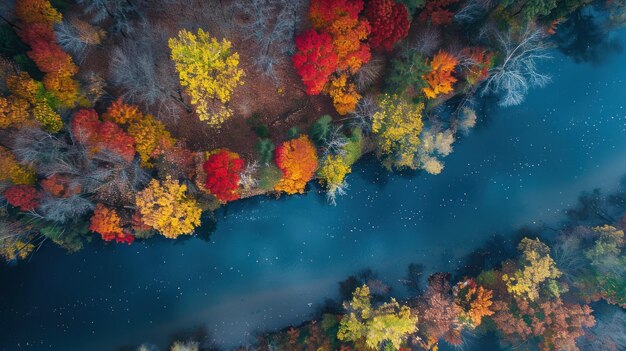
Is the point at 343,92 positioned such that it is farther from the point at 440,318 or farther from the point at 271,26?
the point at 440,318

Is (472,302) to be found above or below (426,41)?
below

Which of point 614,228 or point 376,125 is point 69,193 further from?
point 614,228

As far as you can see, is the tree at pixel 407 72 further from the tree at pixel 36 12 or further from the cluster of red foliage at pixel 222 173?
the tree at pixel 36 12

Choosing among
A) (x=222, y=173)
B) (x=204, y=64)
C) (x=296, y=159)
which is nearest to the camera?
(x=204, y=64)

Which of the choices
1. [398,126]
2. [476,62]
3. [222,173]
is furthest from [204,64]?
[476,62]

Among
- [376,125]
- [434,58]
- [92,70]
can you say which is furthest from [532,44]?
[92,70]

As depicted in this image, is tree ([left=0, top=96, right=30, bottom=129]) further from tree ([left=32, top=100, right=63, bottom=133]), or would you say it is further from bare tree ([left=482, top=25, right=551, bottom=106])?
bare tree ([left=482, top=25, right=551, bottom=106])
